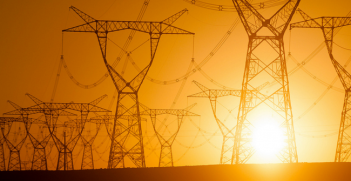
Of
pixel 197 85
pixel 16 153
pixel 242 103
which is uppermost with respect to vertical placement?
pixel 16 153

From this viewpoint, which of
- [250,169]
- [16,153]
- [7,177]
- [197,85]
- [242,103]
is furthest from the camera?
[16,153]

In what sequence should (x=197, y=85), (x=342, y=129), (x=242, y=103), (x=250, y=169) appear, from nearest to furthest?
(x=250, y=169), (x=242, y=103), (x=342, y=129), (x=197, y=85)

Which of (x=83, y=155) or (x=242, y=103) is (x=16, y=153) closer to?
(x=83, y=155)

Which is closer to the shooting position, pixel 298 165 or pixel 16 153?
pixel 298 165

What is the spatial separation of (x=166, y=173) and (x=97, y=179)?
248cm

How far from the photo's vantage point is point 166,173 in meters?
17.9

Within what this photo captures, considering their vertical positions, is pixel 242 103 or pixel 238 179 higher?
pixel 242 103

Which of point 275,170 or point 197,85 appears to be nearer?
point 275,170

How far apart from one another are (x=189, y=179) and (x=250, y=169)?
2536mm

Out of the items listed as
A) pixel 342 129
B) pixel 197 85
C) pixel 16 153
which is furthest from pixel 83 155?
pixel 342 129

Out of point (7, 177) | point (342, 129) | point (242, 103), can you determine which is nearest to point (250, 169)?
point (7, 177)

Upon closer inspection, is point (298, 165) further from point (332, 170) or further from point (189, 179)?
Answer: point (189, 179)

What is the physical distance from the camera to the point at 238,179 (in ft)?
59.0

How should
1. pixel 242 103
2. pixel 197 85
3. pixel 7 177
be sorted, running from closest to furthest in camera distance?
1. pixel 7 177
2. pixel 242 103
3. pixel 197 85
